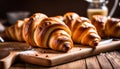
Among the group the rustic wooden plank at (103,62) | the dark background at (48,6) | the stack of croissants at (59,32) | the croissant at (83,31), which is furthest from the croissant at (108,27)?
the dark background at (48,6)

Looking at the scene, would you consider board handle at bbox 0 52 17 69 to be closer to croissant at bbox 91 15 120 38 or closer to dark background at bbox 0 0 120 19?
croissant at bbox 91 15 120 38

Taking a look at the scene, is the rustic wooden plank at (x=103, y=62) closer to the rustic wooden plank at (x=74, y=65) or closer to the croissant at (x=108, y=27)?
the rustic wooden plank at (x=74, y=65)

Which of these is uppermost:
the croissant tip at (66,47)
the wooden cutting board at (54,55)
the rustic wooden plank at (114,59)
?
the croissant tip at (66,47)

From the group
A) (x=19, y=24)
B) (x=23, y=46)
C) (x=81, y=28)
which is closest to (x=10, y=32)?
(x=19, y=24)

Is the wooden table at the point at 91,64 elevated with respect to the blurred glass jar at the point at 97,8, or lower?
lower

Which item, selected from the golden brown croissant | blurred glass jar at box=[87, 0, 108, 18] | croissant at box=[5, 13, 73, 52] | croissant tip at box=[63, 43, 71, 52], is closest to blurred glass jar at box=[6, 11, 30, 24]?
blurred glass jar at box=[87, 0, 108, 18]
